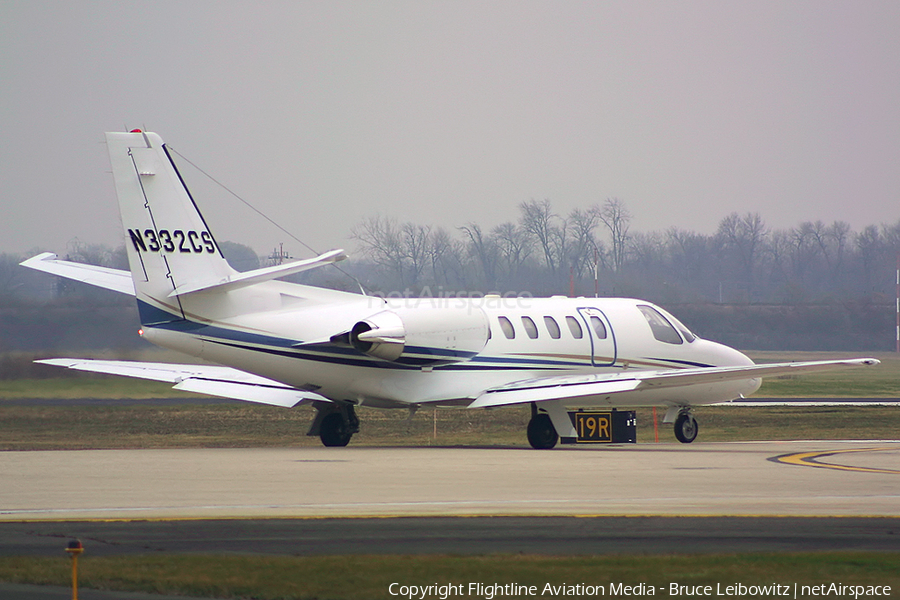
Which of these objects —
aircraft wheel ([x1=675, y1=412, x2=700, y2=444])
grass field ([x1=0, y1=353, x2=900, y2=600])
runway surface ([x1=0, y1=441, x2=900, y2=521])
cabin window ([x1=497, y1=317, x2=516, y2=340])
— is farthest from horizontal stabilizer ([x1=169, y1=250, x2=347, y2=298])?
aircraft wheel ([x1=675, y1=412, x2=700, y2=444])

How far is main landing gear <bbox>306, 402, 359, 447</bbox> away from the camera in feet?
101

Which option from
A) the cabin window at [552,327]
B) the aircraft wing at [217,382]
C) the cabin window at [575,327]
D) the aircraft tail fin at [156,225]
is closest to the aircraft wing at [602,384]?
the cabin window at [552,327]

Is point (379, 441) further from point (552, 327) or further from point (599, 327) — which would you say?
point (599, 327)

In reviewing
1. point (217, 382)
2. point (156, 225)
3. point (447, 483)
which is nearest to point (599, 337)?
point (217, 382)

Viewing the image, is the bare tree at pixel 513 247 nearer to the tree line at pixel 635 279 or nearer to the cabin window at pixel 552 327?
the tree line at pixel 635 279

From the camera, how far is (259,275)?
25219mm

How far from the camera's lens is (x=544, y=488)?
1997 centimetres

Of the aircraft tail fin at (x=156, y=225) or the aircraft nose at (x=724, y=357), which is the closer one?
the aircraft tail fin at (x=156, y=225)

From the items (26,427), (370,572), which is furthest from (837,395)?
(370,572)

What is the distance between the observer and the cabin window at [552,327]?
103 feet

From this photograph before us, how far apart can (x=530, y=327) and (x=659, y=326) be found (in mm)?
4189

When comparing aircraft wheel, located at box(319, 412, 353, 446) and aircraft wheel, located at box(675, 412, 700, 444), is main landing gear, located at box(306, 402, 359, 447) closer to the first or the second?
aircraft wheel, located at box(319, 412, 353, 446)

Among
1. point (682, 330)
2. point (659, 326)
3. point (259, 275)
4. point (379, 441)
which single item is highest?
point (259, 275)

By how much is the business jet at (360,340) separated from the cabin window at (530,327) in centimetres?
4
